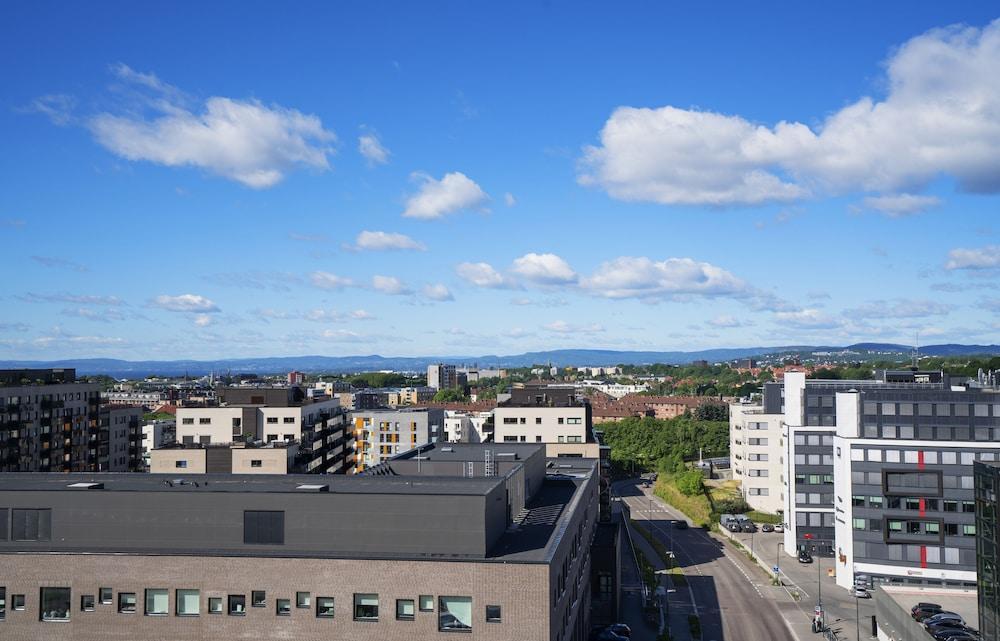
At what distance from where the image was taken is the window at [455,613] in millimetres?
35828

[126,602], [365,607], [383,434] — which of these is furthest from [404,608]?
[383,434]

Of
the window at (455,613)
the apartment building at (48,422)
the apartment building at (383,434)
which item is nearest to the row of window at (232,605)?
the window at (455,613)

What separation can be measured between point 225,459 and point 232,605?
53490mm

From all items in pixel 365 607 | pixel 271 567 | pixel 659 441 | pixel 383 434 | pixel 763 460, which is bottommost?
pixel 659 441

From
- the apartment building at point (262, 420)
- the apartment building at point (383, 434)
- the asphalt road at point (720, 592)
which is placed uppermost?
the apartment building at point (262, 420)

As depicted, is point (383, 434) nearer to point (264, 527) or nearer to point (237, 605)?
point (264, 527)

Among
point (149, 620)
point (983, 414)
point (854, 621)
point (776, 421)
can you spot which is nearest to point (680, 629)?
point (854, 621)

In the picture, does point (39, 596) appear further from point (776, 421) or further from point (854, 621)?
point (776, 421)

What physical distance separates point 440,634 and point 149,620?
13164mm

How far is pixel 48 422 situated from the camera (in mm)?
104125

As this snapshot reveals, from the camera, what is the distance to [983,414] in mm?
76062

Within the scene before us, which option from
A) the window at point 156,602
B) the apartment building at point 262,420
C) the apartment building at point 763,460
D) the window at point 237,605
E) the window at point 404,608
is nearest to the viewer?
the window at point 404,608

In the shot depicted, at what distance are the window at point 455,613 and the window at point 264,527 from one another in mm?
8135

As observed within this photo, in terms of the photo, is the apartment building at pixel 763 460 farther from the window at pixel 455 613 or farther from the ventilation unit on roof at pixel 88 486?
the ventilation unit on roof at pixel 88 486
